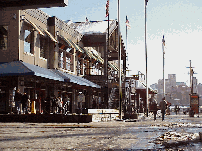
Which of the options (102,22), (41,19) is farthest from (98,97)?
(41,19)

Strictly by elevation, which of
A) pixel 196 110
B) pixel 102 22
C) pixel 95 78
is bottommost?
pixel 196 110

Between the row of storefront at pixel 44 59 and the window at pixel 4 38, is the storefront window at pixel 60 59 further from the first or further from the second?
the window at pixel 4 38

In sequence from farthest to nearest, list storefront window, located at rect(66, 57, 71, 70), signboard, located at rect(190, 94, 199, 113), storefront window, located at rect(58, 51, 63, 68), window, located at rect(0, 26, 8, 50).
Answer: signboard, located at rect(190, 94, 199, 113) < storefront window, located at rect(66, 57, 71, 70) < storefront window, located at rect(58, 51, 63, 68) < window, located at rect(0, 26, 8, 50)

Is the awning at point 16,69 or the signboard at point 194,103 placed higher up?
the awning at point 16,69

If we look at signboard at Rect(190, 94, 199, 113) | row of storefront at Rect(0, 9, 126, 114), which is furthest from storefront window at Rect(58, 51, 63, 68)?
signboard at Rect(190, 94, 199, 113)

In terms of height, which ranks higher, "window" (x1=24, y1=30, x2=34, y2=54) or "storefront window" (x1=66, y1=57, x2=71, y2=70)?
"window" (x1=24, y1=30, x2=34, y2=54)

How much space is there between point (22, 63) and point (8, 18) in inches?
137

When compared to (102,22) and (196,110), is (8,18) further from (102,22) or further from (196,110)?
(196,110)

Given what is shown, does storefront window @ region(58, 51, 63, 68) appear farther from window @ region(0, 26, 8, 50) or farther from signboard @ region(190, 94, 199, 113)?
signboard @ region(190, 94, 199, 113)

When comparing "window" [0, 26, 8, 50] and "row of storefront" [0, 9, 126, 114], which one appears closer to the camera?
"row of storefront" [0, 9, 126, 114]

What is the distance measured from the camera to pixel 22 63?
25781 mm

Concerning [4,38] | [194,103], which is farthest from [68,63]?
[194,103]

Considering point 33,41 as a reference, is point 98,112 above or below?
below

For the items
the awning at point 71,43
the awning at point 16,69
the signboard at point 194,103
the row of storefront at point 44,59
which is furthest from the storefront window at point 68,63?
the signboard at point 194,103
